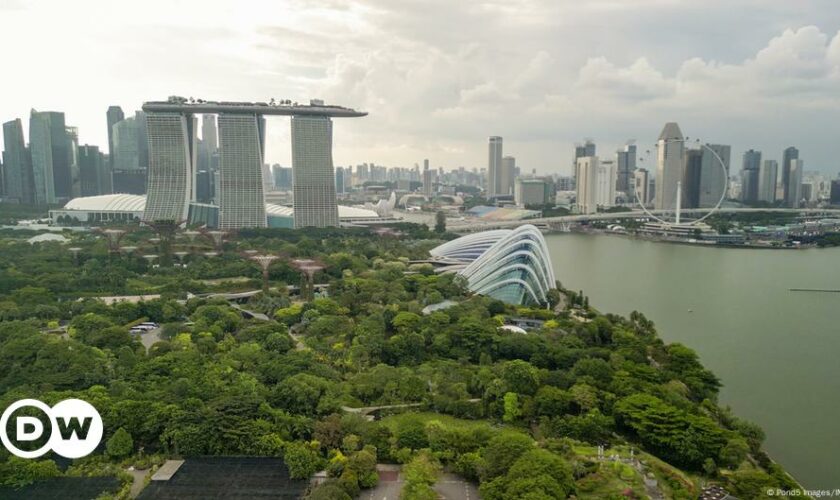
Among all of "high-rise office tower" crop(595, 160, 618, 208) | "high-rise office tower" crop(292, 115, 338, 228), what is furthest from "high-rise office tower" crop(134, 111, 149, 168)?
"high-rise office tower" crop(595, 160, 618, 208)

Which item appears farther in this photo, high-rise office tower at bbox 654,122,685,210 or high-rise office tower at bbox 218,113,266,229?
high-rise office tower at bbox 654,122,685,210

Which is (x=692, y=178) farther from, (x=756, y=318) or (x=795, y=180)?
(x=756, y=318)

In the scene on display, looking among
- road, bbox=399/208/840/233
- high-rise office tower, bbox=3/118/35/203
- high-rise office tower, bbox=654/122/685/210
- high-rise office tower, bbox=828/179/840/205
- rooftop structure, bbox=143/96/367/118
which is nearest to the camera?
rooftop structure, bbox=143/96/367/118

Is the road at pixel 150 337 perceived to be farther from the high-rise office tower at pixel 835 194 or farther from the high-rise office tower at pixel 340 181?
the high-rise office tower at pixel 340 181

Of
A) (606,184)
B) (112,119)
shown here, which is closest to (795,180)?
(606,184)

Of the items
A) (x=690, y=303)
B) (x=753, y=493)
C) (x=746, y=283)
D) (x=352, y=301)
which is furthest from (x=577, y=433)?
(x=746, y=283)

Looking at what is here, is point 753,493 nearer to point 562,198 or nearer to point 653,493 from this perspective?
point 653,493

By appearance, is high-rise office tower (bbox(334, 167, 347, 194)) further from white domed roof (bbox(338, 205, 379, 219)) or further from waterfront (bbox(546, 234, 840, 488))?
waterfront (bbox(546, 234, 840, 488))
